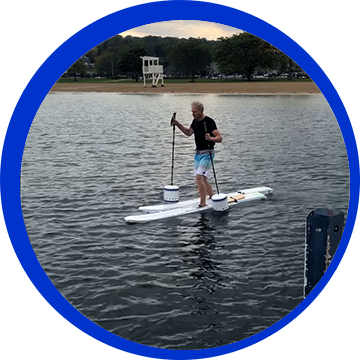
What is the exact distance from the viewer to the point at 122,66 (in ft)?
16.3

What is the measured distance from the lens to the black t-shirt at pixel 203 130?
5.31 metres

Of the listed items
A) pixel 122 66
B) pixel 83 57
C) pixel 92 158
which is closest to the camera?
pixel 83 57

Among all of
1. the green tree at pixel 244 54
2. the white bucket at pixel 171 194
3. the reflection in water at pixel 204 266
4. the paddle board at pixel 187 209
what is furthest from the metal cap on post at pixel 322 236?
the white bucket at pixel 171 194

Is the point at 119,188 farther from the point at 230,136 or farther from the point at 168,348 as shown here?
the point at 168,348

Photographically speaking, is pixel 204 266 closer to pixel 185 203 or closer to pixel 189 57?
pixel 185 203

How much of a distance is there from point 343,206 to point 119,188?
291cm

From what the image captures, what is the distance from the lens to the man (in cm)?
527

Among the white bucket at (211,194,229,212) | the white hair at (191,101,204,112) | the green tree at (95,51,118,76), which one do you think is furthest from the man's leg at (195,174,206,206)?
the green tree at (95,51,118,76)

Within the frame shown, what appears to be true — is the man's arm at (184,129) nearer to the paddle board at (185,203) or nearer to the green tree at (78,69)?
the paddle board at (185,203)

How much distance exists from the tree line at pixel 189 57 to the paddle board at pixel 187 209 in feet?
4.85

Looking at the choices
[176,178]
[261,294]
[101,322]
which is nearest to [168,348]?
[101,322]

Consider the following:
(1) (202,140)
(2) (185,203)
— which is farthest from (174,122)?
(2) (185,203)

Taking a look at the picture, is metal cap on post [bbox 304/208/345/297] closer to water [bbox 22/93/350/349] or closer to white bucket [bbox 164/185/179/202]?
water [bbox 22/93/350/349]

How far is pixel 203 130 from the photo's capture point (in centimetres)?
541
